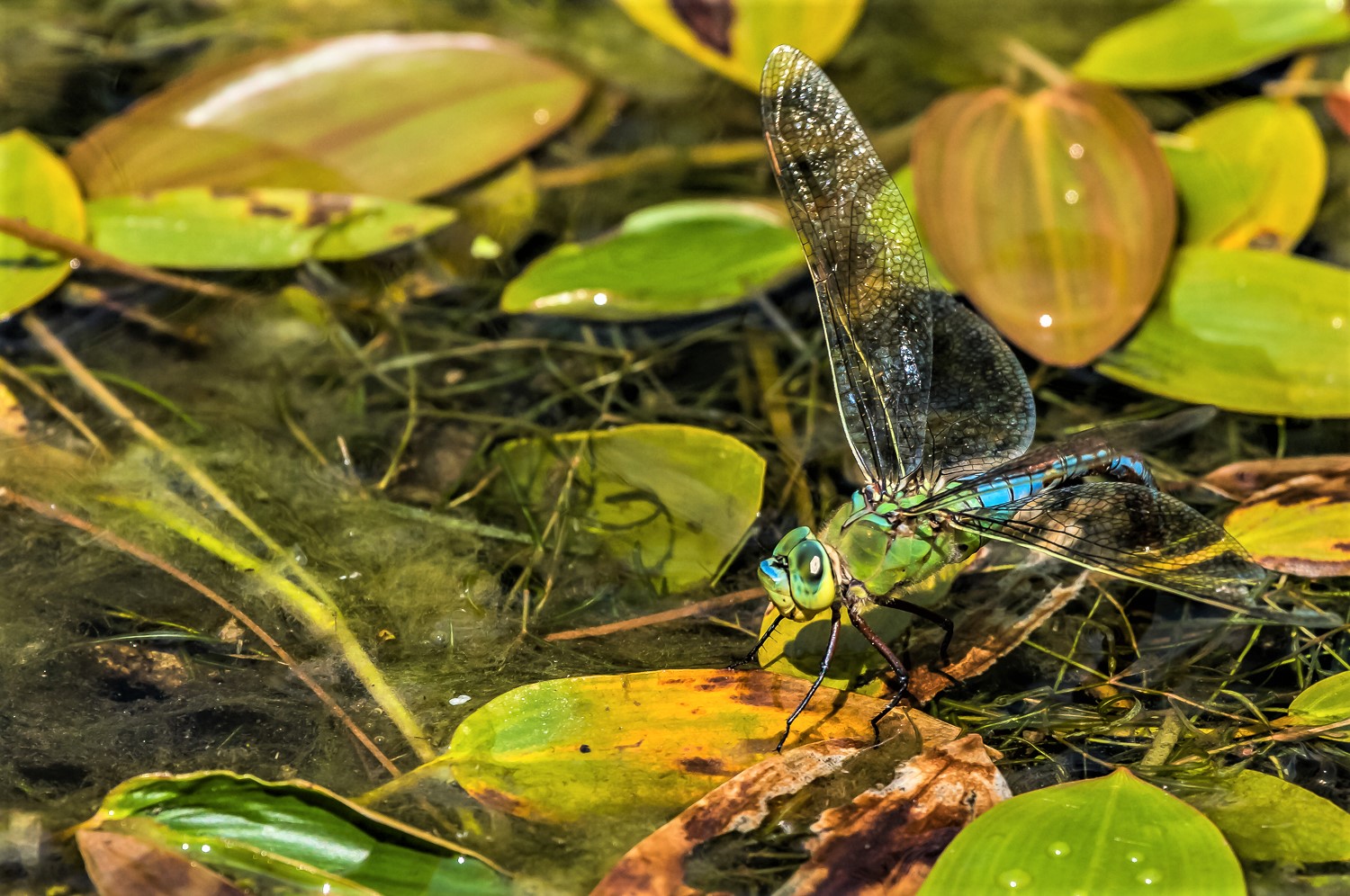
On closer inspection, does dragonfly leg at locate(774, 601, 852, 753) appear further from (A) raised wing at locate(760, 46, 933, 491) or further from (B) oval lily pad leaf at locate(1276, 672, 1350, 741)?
(B) oval lily pad leaf at locate(1276, 672, 1350, 741)

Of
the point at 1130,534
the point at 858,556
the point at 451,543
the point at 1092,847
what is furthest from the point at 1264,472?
the point at 451,543

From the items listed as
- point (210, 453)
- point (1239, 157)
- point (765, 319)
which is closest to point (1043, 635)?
point (765, 319)

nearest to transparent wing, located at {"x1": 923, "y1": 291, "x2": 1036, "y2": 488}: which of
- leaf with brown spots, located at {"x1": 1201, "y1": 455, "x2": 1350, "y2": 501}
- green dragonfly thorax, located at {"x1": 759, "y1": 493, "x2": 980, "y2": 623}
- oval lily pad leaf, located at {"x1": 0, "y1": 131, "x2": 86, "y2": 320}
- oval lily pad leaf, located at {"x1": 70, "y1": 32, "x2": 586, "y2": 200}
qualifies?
green dragonfly thorax, located at {"x1": 759, "y1": 493, "x2": 980, "y2": 623}

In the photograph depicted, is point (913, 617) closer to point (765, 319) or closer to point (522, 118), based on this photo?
point (765, 319)

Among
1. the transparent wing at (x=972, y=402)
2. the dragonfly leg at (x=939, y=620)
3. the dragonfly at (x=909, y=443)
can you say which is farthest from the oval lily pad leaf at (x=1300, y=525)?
the dragonfly leg at (x=939, y=620)

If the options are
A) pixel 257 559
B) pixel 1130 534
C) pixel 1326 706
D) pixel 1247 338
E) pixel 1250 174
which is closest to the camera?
pixel 1326 706

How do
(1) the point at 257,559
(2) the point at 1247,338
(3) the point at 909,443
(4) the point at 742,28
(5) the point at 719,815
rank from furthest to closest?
(4) the point at 742,28 < (2) the point at 1247,338 < (3) the point at 909,443 < (1) the point at 257,559 < (5) the point at 719,815

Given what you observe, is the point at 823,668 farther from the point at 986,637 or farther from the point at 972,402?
the point at 972,402

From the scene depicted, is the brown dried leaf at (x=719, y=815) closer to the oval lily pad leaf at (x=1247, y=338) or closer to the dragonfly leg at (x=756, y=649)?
the dragonfly leg at (x=756, y=649)
